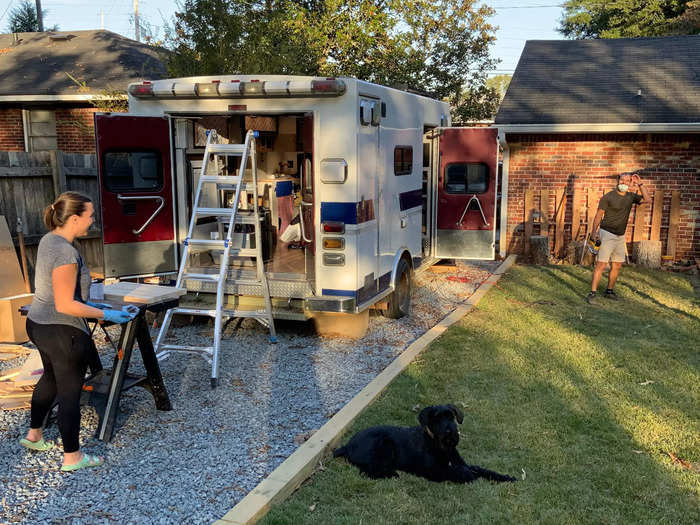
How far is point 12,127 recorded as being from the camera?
52.0 feet

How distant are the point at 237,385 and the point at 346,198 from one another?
82.7 inches

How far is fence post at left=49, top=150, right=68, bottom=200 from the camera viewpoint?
893cm

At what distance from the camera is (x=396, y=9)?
18.5 metres

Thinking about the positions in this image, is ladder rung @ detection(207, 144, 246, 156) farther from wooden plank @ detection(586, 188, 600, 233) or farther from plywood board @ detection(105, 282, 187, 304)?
wooden plank @ detection(586, 188, 600, 233)

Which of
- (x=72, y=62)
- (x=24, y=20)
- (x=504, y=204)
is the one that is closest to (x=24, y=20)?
(x=24, y=20)

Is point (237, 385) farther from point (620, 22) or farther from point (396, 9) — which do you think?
point (620, 22)

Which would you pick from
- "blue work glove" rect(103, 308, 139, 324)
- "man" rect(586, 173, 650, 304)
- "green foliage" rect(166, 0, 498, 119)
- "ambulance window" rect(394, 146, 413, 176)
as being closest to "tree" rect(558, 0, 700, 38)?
"green foliage" rect(166, 0, 498, 119)

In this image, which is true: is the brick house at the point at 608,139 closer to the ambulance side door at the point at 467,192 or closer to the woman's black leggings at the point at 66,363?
the ambulance side door at the point at 467,192

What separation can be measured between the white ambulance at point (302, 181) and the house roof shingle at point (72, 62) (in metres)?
7.92

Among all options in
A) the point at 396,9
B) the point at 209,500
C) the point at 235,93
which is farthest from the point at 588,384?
the point at 396,9

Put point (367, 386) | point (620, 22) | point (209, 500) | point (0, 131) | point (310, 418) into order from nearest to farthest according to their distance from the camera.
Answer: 1. point (209, 500)
2. point (310, 418)
3. point (367, 386)
4. point (0, 131)
5. point (620, 22)

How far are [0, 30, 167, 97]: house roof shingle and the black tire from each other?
908 centimetres

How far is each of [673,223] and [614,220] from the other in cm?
389

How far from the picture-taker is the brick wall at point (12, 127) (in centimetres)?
1582
